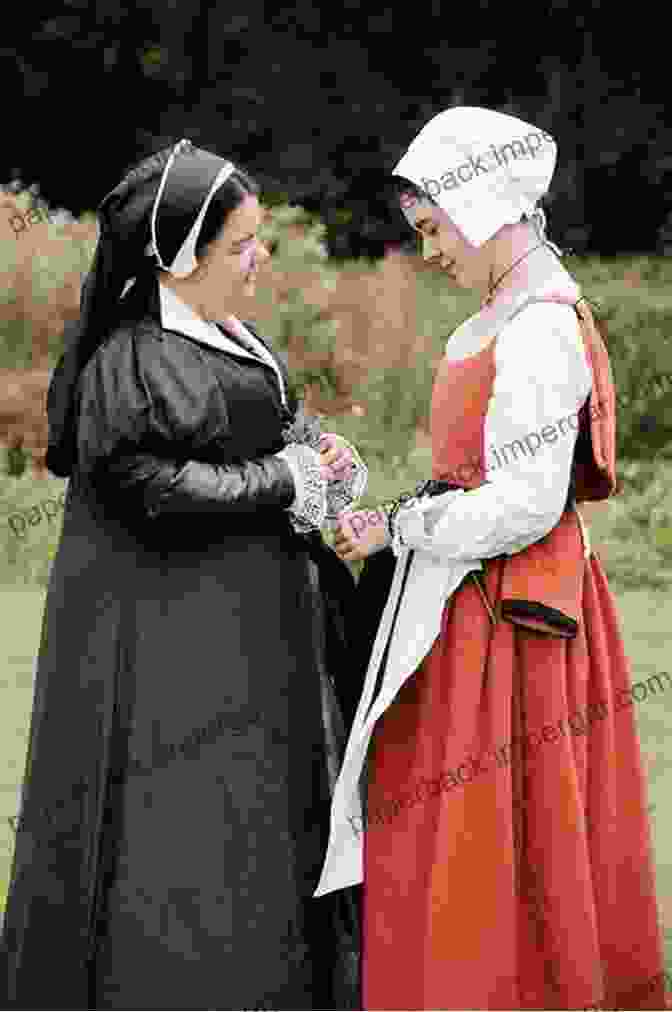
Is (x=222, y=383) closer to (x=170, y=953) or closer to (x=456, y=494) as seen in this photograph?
(x=456, y=494)

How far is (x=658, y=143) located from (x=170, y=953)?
14.4 m

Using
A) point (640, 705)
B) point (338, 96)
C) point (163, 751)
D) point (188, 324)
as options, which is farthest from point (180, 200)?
point (338, 96)

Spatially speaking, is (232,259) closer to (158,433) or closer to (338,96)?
(158,433)

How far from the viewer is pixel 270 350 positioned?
3963mm

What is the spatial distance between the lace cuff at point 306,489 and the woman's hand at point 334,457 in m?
0.09

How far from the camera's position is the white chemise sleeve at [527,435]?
355cm

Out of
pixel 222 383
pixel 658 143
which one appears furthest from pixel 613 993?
pixel 658 143

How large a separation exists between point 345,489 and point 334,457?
0.24 feet

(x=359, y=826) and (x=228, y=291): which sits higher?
(x=228, y=291)

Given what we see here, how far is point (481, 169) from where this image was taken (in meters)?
3.60

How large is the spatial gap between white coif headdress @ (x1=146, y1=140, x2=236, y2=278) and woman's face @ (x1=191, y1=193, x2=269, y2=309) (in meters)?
0.05

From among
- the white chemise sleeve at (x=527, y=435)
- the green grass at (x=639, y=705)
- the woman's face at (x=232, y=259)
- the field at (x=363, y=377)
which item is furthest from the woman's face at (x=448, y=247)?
the field at (x=363, y=377)

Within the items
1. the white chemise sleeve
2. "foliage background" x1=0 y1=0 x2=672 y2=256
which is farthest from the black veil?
"foliage background" x1=0 y1=0 x2=672 y2=256

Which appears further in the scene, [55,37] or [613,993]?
[55,37]
